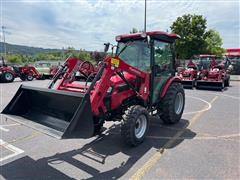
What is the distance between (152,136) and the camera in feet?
18.0

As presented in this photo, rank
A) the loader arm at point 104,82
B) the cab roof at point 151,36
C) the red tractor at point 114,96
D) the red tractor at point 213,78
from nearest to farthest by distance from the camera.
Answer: the red tractor at point 114,96 → the loader arm at point 104,82 → the cab roof at point 151,36 → the red tractor at point 213,78

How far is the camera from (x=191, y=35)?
31250mm

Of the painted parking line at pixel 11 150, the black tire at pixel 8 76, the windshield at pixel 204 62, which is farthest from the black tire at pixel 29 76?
the painted parking line at pixel 11 150

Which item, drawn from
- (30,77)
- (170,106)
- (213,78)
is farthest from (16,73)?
(170,106)

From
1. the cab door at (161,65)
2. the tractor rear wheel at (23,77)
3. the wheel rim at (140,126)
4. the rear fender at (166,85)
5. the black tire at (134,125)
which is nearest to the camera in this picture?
the black tire at (134,125)

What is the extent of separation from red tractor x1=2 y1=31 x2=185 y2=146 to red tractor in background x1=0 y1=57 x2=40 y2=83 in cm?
1489

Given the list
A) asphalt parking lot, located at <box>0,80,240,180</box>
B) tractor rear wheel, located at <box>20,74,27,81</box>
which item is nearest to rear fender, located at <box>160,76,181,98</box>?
asphalt parking lot, located at <box>0,80,240,180</box>

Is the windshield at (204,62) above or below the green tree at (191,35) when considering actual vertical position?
below

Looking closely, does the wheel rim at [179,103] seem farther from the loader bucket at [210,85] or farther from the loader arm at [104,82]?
the loader bucket at [210,85]

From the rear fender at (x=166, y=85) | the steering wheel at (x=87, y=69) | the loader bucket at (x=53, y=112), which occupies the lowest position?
the loader bucket at (x=53, y=112)

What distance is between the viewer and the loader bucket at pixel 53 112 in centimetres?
384

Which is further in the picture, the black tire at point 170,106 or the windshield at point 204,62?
the windshield at point 204,62

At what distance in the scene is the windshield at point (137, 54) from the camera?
5.56m

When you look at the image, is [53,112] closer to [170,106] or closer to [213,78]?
[170,106]
